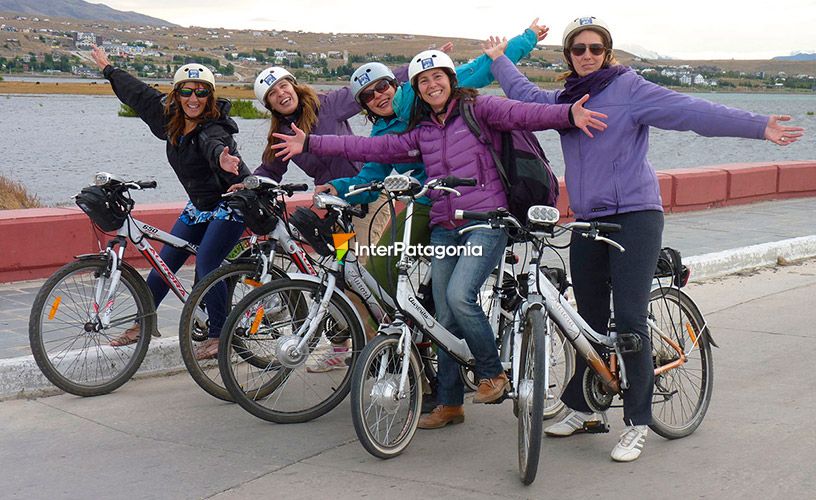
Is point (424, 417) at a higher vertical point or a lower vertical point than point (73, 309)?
lower

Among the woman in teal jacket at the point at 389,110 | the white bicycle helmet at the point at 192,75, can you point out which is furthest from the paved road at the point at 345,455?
the white bicycle helmet at the point at 192,75

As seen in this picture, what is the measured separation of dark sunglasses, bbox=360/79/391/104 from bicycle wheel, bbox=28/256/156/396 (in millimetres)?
1656

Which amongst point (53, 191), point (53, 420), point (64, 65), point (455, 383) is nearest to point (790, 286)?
point (455, 383)

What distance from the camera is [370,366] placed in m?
5.29

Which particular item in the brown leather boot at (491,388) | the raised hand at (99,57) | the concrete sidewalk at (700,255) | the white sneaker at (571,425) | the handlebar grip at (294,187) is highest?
the raised hand at (99,57)

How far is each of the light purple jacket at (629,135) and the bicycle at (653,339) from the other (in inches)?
8.0

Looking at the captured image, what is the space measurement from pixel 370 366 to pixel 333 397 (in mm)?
842

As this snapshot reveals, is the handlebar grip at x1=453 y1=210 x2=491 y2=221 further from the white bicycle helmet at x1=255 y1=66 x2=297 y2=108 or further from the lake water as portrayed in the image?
the lake water

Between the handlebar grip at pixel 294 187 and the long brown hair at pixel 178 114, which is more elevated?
the long brown hair at pixel 178 114

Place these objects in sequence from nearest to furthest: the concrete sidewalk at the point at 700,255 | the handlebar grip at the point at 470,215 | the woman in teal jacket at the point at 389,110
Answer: the handlebar grip at the point at 470,215 < the woman in teal jacket at the point at 389,110 < the concrete sidewalk at the point at 700,255

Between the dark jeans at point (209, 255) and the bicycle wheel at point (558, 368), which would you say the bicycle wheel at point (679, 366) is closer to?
the bicycle wheel at point (558, 368)

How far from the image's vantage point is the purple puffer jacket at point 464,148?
18.2ft

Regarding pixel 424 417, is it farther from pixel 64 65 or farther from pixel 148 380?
pixel 64 65

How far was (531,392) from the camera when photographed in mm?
4945
